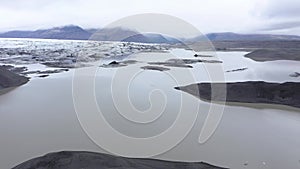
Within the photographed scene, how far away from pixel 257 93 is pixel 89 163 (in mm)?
15886

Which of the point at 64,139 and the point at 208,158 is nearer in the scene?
the point at 208,158

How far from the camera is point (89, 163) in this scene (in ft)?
30.5

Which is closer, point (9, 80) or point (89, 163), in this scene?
point (89, 163)

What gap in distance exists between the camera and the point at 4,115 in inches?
694

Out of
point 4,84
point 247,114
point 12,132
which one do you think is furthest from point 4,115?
point 247,114

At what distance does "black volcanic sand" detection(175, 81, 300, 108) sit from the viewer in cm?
2089

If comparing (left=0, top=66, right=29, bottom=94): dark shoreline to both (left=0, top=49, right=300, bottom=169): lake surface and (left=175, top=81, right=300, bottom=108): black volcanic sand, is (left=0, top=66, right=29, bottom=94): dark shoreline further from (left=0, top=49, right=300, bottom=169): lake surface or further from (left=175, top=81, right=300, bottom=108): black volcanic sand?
(left=175, top=81, right=300, bottom=108): black volcanic sand

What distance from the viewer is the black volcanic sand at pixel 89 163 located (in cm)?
919

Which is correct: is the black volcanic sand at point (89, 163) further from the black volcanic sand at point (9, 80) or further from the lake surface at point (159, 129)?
the black volcanic sand at point (9, 80)

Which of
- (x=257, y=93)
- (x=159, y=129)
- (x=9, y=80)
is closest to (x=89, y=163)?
(x=159, y=129)

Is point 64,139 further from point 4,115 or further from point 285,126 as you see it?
point 285,126

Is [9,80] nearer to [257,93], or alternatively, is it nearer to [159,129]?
[159,129]

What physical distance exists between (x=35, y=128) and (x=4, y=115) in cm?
361

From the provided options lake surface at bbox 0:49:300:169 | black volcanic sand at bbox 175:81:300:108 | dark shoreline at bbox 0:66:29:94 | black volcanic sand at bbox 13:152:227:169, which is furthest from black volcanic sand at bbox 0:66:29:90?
black volcanic sand at bbox 13:152:227:169
